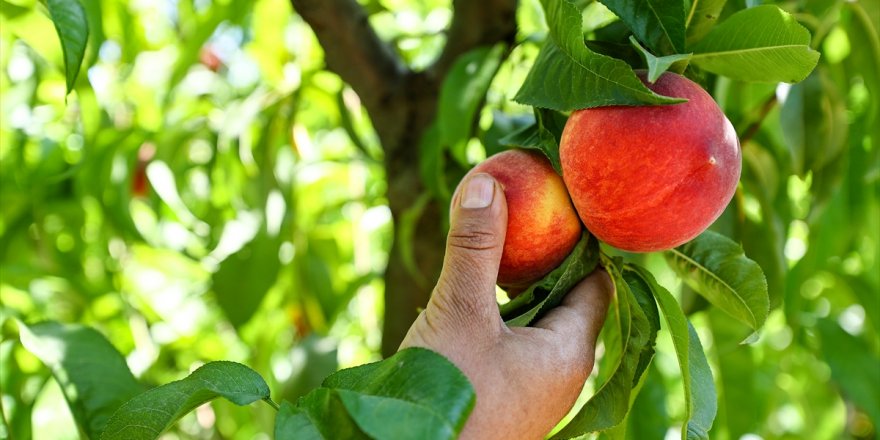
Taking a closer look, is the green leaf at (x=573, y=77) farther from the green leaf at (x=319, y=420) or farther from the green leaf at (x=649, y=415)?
the green leaf at (x=649, y=415)

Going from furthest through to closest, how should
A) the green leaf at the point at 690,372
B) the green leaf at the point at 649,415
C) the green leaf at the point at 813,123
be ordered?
the green leaf at the point at 649,415
the green leaf at the point at 813,123
the green leaf at the point at 690,372

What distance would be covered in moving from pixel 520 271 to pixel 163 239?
35.8 inches

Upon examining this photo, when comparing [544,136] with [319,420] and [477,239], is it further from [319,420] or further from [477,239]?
[319,420]

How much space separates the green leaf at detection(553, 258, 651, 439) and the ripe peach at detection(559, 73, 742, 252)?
0.05 meters

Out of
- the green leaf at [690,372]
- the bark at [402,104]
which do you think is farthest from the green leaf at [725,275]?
the bark at [402,104]

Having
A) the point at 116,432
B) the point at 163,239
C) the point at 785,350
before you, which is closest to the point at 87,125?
the point at 163,239

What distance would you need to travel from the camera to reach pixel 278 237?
1.08 meters

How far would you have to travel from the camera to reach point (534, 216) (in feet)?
1.78

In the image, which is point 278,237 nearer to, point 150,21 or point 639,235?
point 639,235

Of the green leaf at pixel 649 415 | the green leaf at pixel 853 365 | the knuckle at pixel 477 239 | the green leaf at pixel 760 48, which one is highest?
the green leaf at pixel 760 48

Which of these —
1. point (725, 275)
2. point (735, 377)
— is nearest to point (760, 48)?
point (725, 275)

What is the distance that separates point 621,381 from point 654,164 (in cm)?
14

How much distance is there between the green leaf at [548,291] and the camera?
1.77ft

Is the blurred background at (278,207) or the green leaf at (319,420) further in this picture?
the blurred background at (278,207)
